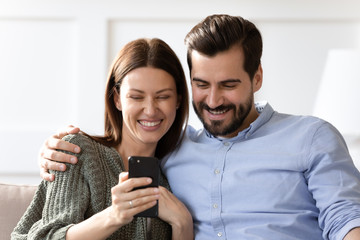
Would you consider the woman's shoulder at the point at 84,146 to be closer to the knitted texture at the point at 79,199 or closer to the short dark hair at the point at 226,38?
the knitted texture at the point at 79,199

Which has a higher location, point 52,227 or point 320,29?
point 320,29

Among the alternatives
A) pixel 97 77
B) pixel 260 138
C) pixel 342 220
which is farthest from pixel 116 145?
pixel 97 77

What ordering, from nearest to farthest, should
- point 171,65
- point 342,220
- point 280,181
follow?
point 342,220
point 280,181
point 171,65

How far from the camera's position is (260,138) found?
5.79ft

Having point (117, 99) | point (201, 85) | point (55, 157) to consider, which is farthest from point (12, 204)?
point (201, 85)

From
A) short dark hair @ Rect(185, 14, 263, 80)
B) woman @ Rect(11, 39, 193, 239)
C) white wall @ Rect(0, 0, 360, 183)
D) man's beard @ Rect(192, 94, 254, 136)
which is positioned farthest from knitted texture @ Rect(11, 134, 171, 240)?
white wall @ Rect(0, 0, 360, 183)

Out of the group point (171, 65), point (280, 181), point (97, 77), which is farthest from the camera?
point (97, 77)

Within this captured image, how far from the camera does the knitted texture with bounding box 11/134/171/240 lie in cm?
163

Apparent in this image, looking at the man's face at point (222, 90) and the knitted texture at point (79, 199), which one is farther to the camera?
the man's face at point (222, 90)

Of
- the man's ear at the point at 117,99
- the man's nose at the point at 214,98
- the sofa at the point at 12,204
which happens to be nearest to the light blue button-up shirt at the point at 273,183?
the man's nose at the point at 214,98

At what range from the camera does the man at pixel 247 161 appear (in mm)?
1625

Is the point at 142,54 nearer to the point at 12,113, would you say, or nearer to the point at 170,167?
the point at 170,167

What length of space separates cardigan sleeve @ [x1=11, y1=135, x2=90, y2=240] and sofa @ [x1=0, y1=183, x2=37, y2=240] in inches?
4.9

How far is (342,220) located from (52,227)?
2.41 ft
